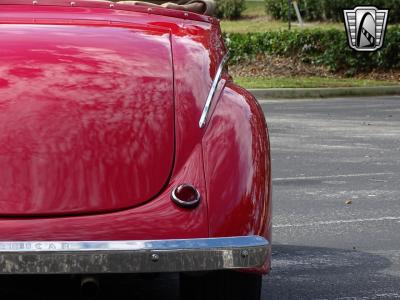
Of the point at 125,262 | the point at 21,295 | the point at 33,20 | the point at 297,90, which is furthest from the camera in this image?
the point at 297,90

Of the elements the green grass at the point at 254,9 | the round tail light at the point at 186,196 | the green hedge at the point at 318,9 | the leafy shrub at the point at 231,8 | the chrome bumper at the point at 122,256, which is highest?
the round tail light at the point at 186,196

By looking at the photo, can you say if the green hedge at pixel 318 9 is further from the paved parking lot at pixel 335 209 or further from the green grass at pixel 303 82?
the paved parking lot at pixel 335 209

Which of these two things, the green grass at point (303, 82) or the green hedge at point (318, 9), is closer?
the green grass at point (303, 82)

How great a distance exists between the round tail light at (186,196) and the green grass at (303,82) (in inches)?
645

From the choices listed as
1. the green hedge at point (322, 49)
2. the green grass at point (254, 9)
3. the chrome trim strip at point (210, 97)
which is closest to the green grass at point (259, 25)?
the green grass at point (254, 9)

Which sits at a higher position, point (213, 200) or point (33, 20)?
point (33, 20)

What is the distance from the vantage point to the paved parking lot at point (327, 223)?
5770mm

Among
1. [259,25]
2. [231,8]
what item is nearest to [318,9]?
[259,25]

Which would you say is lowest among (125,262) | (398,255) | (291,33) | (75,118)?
(291,33)

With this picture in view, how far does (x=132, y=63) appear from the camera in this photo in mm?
4570

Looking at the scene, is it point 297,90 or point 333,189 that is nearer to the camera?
point 333,189

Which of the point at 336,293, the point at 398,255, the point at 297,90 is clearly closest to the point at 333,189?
the point at 398,255

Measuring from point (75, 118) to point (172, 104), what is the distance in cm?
39

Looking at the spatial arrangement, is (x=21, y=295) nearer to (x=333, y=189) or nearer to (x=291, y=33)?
(x=333, y=189)
